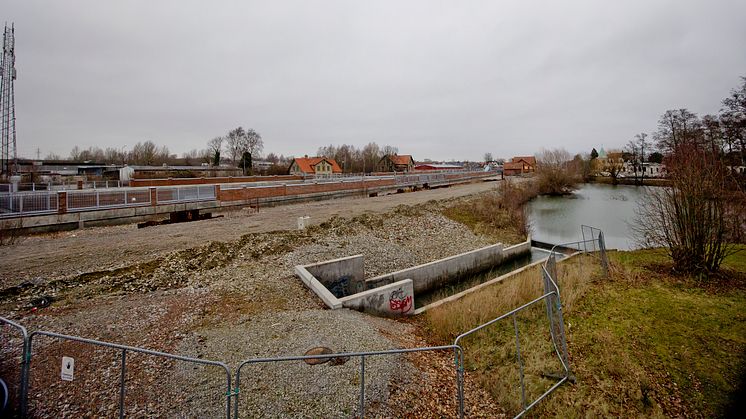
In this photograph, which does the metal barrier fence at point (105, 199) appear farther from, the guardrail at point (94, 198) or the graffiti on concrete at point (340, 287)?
the graffiti on concrete at point (340, 287)

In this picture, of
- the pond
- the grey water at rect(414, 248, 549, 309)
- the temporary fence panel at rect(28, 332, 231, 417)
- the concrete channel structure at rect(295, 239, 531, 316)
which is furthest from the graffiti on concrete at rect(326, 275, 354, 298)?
the pond

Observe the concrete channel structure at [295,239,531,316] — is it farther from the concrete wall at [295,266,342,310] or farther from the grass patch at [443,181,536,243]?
the grass patch at [443,181,536,243]

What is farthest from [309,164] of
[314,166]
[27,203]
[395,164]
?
[27,203]

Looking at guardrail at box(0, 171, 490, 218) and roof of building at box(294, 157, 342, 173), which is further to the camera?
roof of building at box(294, 157, 342, 173)

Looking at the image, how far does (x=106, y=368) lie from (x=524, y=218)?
2816cm

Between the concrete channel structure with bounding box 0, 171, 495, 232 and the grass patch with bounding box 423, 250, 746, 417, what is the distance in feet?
68.3

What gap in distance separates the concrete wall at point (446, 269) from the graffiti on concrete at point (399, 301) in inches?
117

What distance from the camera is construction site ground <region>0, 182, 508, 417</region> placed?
5676 millimetres

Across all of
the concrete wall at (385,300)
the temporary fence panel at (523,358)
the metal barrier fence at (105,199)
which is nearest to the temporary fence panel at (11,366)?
the temporary fence panel at (523,358)

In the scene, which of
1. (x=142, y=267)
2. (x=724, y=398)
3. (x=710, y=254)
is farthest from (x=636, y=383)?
(x=142, y=267)

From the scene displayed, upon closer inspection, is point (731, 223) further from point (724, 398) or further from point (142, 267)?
point (142, 267)

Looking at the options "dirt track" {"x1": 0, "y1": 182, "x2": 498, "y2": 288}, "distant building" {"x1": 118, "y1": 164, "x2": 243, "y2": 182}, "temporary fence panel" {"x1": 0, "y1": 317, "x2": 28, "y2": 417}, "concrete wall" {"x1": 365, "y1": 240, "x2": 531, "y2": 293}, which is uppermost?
"distant building" {"x1": 118, "y1": 164, "x2": 243, "y2": 182}

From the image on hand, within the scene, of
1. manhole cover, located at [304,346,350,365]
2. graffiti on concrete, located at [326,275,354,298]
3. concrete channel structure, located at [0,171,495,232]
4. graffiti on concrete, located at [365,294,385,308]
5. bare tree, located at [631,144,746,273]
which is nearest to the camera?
manhole cover, located at [304,346,350,365]

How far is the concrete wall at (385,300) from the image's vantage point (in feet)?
34.8
